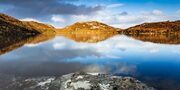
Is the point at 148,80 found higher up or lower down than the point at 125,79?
lower down

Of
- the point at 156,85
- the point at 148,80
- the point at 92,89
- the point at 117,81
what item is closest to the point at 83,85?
the point at 92,89

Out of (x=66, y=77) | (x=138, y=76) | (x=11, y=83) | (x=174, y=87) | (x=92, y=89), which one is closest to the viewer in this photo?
(x=92, y=89)

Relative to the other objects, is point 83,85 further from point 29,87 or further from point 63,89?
point 29,87

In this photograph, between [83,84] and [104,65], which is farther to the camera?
[104,65]

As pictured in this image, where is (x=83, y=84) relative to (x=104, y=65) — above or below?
above

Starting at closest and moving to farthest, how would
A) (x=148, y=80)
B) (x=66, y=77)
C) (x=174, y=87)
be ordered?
1. (x=66, y=77)
2. (x=174, y=87)
3. (x=148, y=80)

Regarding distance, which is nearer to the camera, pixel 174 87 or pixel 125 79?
pixel 125 79

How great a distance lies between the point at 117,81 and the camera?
20422mm

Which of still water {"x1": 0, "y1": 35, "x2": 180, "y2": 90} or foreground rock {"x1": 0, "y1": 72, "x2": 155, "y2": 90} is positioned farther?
still water {"x1": 0, "y1": 35, "x2": 180, "y2": 90}

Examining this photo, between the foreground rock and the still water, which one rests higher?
the foreground rock

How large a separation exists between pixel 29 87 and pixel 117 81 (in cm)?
616

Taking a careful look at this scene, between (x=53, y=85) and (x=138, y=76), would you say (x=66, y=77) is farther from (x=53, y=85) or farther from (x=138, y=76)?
(x=138, y=76)

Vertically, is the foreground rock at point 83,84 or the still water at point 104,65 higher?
the foreground rock at point 83,84

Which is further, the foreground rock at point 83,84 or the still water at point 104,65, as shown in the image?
the still water at point 104,65
